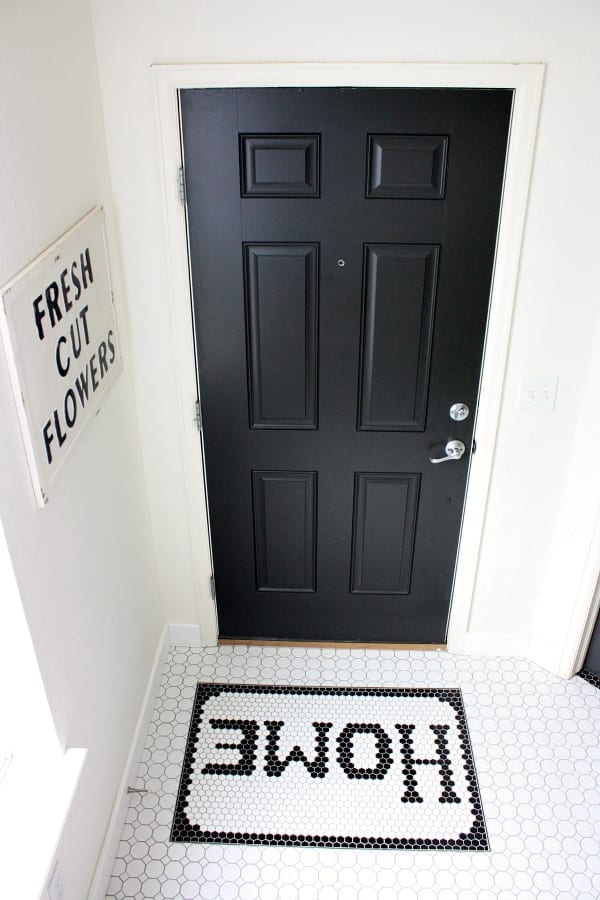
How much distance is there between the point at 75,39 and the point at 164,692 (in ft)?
6.77

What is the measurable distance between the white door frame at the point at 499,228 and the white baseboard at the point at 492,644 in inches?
9.8

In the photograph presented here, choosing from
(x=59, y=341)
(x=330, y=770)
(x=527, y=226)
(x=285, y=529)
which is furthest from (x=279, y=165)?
(x=330, y=770)

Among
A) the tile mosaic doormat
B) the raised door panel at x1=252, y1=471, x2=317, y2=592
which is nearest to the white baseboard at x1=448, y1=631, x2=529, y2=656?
the tile mosaic doormat

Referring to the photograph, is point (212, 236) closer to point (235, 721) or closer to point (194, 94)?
point (194, 94)

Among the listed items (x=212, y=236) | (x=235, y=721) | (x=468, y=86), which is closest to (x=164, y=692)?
(x=235, y=721)

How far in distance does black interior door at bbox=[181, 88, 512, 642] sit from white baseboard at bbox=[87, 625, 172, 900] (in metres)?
0.28

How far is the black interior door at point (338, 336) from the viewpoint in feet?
6.75

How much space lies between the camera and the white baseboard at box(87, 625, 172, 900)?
201 cm

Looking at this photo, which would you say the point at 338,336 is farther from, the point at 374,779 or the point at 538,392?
the point at 374,779

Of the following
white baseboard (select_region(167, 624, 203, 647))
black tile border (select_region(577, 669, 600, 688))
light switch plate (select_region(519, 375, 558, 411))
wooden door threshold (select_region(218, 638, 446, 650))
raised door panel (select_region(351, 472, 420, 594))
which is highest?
light switch plate (select_region(519, 375, 558, 411))

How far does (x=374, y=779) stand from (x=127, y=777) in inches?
30.6

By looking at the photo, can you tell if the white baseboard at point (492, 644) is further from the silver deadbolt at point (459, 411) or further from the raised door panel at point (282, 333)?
the raised door panel at point (282, 333)

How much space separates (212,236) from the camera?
85.8 inches

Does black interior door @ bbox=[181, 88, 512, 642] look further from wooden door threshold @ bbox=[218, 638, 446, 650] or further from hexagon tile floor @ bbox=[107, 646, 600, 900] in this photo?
hexagon tile floor @ bbox=[107, 646, 600, 900]
